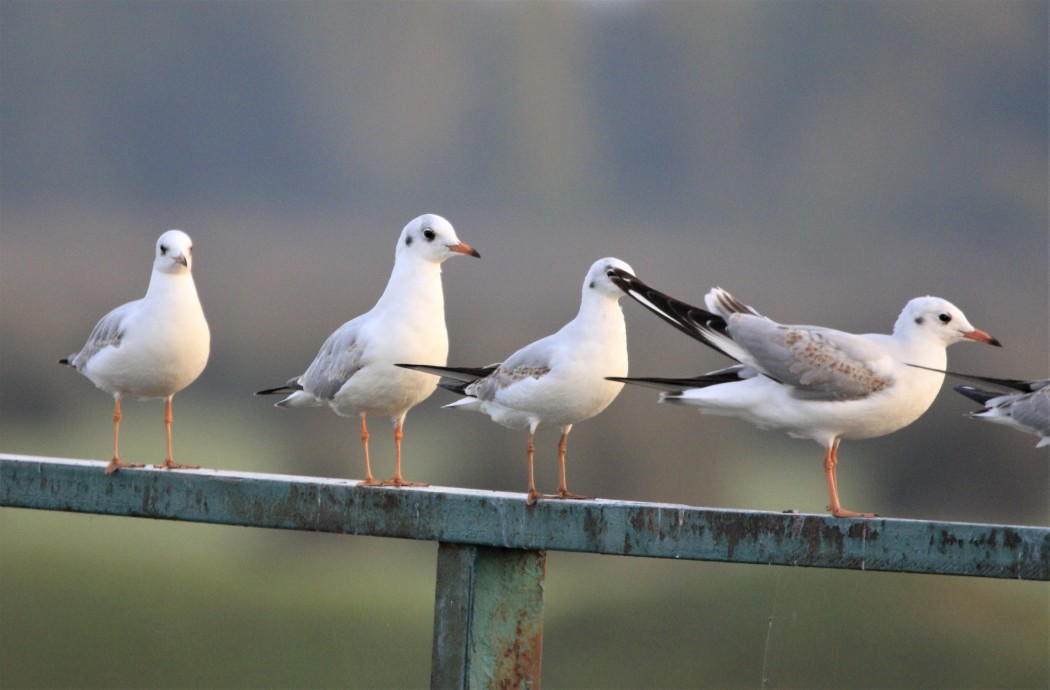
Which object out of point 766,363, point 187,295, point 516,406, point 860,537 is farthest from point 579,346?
point 187,295

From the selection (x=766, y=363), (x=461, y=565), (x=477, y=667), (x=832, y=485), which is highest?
(x=766, y=363)

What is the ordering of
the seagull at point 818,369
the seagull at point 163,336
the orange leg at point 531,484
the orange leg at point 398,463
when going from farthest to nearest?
1. the seagull at point 163,336
2. the orange leg at point 398,463
3. the seagull at point 818,369
4. the orange leg at point 531,484

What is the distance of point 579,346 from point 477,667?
3.15 ft

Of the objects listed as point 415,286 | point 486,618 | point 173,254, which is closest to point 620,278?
point 415,286

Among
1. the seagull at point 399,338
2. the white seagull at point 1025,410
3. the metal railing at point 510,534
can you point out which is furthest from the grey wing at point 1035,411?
the seagull at point 399,338

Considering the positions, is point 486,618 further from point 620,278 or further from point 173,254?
point 173,254

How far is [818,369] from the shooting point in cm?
378

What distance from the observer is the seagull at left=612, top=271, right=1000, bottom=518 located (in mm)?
3762

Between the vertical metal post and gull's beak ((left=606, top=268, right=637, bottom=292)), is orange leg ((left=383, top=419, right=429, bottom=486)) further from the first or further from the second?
gull's beak ((left=606, top=268, right=637, bottom=292))

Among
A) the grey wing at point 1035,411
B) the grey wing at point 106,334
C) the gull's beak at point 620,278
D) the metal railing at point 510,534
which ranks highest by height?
the gull's beak at point 620,278

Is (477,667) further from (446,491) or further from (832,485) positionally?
(832,485)

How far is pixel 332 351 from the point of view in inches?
172

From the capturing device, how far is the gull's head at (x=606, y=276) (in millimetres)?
3861

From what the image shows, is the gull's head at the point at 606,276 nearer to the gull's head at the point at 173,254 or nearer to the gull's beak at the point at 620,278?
the gull's beak at the point at 620,278
